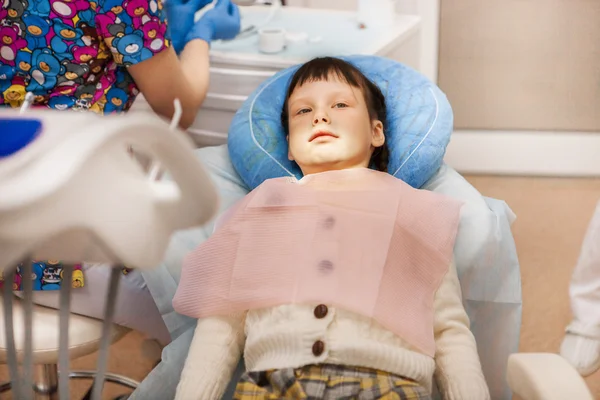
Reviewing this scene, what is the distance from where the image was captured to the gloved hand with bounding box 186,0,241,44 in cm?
159

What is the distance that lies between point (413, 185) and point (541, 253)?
1.11m

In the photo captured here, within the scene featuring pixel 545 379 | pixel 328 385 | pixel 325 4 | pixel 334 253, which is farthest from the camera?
pixel 325 4

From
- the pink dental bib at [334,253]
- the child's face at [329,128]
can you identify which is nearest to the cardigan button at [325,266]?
the pink dental bib at [334,253]

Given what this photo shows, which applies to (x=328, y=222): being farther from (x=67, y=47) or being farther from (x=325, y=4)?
(x=325, y=4)

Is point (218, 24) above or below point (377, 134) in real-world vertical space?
above

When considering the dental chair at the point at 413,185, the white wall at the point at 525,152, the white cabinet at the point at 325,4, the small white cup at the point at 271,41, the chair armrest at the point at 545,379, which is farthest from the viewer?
the white wall at the point at 525,152

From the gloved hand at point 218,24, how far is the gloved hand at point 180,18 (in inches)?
0.7

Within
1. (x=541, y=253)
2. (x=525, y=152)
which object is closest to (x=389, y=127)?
(x=541, y=253)

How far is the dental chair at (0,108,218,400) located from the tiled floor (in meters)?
1.36

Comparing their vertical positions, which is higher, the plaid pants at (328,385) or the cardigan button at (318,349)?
the cardigan button at (318,349)

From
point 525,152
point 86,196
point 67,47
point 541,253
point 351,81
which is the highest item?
point 86,196

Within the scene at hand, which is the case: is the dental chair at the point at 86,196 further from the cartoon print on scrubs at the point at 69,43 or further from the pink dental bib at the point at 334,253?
the cartoon print on scrubs at the point at 69,43

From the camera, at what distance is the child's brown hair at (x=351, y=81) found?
4.71 feet

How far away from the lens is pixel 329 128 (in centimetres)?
134
